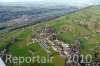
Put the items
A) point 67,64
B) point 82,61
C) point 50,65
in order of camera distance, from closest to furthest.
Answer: point 50,65
point 67,64
point 82,61

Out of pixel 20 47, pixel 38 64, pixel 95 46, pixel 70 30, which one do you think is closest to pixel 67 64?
pixel 38 64

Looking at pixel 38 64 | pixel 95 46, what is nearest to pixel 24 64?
pixel 38 64

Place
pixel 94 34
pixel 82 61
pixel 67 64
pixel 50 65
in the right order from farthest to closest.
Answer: pixel 94 34, pixel 82 61, pixel 67 64, pixel 50 65

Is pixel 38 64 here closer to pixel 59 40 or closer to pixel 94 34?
pixel 59 40

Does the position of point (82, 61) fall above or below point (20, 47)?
below

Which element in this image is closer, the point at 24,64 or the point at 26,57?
the point at 24,64

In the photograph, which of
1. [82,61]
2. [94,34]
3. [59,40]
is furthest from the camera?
[94,34]

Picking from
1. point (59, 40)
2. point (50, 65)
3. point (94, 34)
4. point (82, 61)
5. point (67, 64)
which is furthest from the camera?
point (94, 34)

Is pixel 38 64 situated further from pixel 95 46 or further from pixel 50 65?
pixel 95 46

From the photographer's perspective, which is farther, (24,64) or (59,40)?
(59,40)
